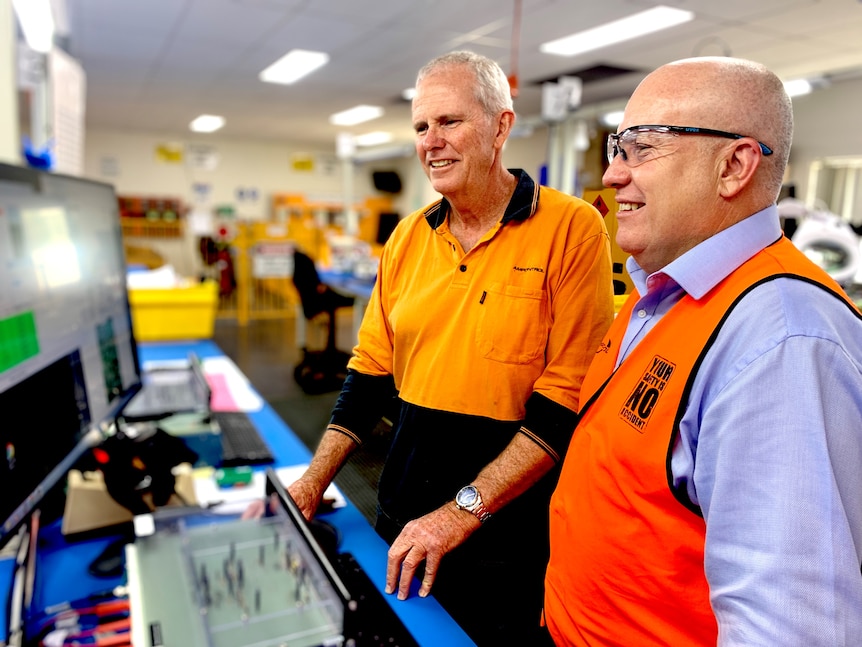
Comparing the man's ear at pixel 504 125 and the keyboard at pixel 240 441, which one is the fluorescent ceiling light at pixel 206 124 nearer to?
the keyboard at pixel 240 441

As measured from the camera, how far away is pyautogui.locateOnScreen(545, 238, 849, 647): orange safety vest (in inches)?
26.7

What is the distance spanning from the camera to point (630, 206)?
0.79 meters

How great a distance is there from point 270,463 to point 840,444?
47.6 inches

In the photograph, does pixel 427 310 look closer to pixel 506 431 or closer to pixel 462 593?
pixel 506 431

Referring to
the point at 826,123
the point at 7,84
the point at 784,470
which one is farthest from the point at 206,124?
the point at 784,470

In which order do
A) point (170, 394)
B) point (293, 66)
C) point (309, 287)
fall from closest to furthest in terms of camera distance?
point (170, 394) → point (309, 287) → point (293, 66)

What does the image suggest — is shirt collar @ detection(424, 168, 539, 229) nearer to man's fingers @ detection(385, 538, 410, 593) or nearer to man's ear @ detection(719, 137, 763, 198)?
man's ear @ detection(719, 137, 763, 198)

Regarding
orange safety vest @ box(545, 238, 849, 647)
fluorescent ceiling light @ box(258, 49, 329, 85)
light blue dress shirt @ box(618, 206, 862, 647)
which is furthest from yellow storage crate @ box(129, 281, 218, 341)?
fluorescent ceiling light @ box(258, 49, 329, 85)

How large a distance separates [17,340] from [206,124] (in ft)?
32.1

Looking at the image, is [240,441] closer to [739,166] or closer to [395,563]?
[395,563]

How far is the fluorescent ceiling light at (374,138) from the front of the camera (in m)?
10.0

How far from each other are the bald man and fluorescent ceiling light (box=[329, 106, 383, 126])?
300 inches

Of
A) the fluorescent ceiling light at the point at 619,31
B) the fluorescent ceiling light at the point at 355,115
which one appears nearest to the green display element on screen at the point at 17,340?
the fluorescent ceiling light at the point at 619,31

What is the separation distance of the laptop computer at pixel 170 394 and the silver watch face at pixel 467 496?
92 centimetres
